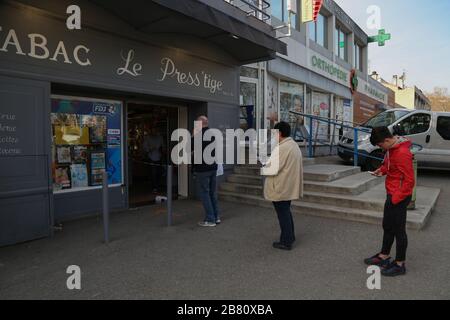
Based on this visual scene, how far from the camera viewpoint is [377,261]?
3.86 m

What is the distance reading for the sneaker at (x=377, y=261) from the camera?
3.73 meters

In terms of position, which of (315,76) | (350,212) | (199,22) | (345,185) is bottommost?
(350,212)

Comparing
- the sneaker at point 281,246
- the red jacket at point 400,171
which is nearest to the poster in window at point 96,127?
the sneaker at point 281,246

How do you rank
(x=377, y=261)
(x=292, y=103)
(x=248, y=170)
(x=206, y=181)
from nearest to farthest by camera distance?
(x=377, y=261)
(x=206, y=181)
(x=248, y=170)
(x=292, y=103)

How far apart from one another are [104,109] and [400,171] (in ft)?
17.2

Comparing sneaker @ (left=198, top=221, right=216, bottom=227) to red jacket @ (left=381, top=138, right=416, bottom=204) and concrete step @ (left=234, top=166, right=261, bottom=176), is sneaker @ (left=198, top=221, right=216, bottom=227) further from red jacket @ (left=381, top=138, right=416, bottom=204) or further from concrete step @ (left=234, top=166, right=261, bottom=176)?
red jacket @ (left=381, top=138, right=416, bottom=204)

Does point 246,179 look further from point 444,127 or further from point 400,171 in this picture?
point 444,127

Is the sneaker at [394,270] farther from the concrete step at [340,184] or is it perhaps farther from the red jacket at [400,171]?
the concrete step at [340,184]

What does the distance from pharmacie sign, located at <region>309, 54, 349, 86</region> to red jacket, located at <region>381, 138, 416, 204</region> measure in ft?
35.2

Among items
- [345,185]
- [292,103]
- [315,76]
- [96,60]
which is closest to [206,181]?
[96,60]

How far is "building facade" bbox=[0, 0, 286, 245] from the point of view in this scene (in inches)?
181

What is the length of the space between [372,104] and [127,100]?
815 inches
